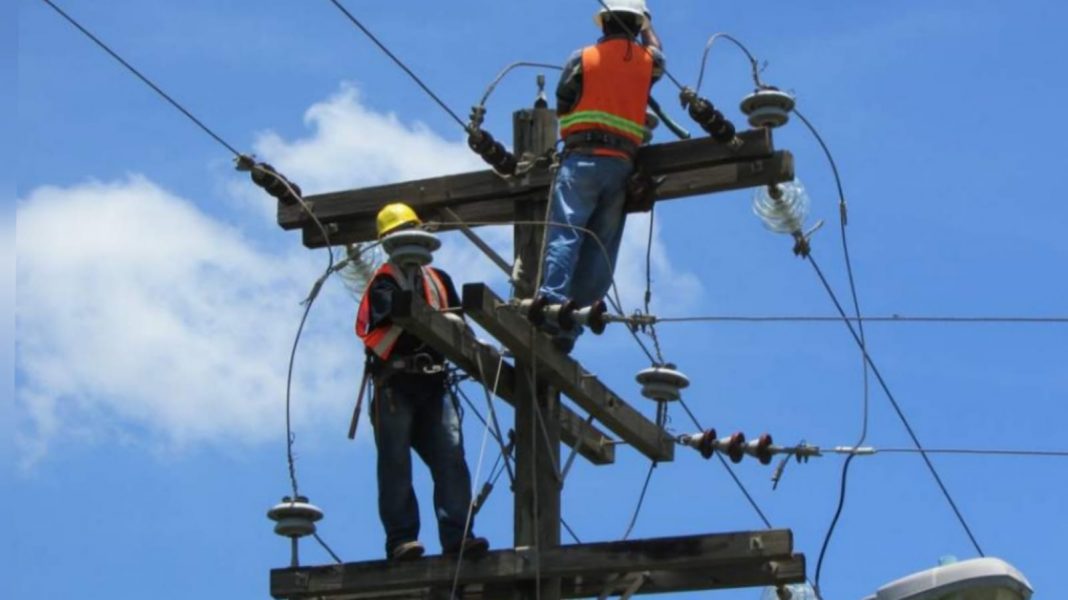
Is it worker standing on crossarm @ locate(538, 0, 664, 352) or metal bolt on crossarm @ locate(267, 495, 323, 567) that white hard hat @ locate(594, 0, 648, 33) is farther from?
metal bolt on crossarm @ locate(267, 495, 323, 567)

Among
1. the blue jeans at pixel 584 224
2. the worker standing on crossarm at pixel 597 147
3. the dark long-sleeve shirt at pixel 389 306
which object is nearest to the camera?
the dark long-sleeve shirt at pixel 389 306

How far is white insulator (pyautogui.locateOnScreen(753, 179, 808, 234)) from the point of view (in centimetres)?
1427

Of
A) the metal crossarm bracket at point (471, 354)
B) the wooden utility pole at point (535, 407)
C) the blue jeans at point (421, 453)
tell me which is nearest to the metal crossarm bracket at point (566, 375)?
the wooden utility pole at point (535, 407)

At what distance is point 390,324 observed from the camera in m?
13.4

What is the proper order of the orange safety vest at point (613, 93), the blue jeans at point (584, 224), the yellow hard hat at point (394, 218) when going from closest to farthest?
1. the blue jeans at point (584, 224)
2. the orange safety vest at point (613, 93)
3. the yellow hard hat at point (394, 218)

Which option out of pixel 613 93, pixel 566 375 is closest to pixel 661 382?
pixel 566 375

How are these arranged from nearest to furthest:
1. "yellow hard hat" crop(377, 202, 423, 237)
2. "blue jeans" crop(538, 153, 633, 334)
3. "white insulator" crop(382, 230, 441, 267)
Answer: "white insulator" crop(382, 230, 441, 267) < "blue jeans" crop(538, 153, 633, 334) < "yellow hard hat" crop(377, 202, 423, 237)

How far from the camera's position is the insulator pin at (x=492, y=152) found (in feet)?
45.6

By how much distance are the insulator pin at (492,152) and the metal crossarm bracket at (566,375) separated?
1061 millimetres

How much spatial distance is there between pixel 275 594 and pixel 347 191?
7.00ft

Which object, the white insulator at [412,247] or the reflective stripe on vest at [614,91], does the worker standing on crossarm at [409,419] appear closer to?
the white insulator at [412,247]

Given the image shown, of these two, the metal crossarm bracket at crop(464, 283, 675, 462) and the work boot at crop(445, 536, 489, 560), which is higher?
the metal crossarm bracket at crop(464, 283, 675, 462)

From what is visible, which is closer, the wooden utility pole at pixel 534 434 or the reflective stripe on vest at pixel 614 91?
the wooden utility pole at pixel 534 434

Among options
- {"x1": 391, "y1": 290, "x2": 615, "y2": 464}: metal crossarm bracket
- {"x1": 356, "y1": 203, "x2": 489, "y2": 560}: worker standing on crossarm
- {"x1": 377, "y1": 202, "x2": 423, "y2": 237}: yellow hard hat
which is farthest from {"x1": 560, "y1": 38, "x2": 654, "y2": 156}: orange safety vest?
{"x1": 391, "y1": 290, "x2": 615, "y2": 464}: metal crossarm bracket
